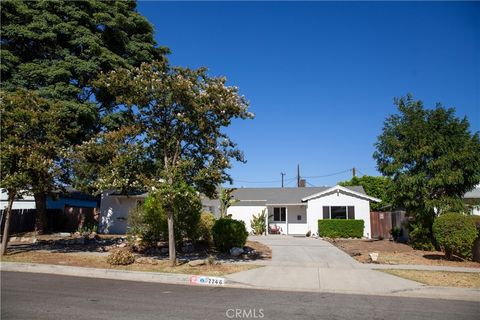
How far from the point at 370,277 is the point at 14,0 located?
77.5 ft

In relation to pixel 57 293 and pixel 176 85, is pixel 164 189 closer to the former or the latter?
pixel 176 85

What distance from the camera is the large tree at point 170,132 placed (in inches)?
528

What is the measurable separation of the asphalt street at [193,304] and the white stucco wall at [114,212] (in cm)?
1736

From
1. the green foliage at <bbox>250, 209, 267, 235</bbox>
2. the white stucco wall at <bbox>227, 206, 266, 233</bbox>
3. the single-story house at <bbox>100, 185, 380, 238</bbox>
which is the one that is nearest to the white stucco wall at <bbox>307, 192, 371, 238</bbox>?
the single-story house at <bbox>100, 185, 380, 238</bbox>

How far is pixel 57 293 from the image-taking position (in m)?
9.10

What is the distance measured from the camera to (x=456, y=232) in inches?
596

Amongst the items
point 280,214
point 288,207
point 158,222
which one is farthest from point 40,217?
point 288,207

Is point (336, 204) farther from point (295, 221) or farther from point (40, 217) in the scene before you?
point (40, 217)

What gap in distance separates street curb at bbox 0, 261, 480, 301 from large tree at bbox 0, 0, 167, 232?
9.29 metres

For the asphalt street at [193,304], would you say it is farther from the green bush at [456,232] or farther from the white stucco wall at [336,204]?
the white stucco wall at [336,204]

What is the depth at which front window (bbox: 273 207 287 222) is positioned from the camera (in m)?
34.6

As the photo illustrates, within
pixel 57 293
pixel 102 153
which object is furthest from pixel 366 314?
pixel 102 153

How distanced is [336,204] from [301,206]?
4512mm

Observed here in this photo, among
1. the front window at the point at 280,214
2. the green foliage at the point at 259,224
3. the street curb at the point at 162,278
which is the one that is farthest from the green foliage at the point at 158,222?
the front window at the point at 280,214
